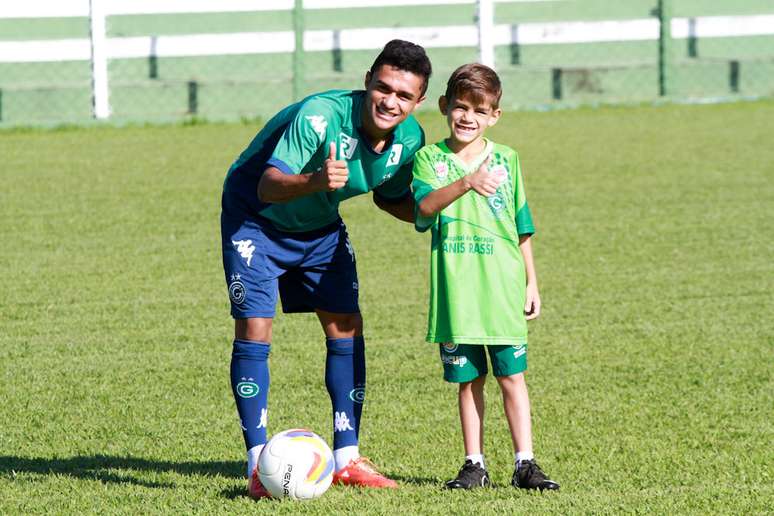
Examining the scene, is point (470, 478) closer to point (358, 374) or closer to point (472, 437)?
point (472, 437)

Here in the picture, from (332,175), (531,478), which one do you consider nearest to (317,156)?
(332,175)

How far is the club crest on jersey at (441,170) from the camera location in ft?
16.1

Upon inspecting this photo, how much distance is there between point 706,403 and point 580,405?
0.59 meters

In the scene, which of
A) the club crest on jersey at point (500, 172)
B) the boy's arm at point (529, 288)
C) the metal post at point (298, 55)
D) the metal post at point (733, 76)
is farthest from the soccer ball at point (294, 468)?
the metal post at point (733, 76)

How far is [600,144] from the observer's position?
1580cm

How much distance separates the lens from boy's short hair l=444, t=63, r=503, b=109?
15.8 ft

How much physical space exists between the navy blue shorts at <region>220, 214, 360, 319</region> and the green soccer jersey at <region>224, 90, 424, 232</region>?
0.06 m

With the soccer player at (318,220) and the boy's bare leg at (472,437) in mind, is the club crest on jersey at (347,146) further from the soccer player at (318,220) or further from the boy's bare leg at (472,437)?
the boy's bare leg at (472,437)

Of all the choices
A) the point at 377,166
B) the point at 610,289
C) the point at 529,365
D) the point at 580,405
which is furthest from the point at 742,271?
the point at 377,166

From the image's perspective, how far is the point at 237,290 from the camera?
16.6 feet

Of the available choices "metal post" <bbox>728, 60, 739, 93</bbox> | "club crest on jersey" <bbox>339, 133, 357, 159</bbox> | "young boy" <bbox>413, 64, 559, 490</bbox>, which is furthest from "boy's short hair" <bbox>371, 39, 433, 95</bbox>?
"metal post" <bbox>728, 60, 739, 93</bbox>

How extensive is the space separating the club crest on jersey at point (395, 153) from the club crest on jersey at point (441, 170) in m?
0.21

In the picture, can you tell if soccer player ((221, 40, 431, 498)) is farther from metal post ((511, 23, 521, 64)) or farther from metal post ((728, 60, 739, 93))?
metal post ((728, 60, 739, 93))

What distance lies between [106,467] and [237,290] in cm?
102
